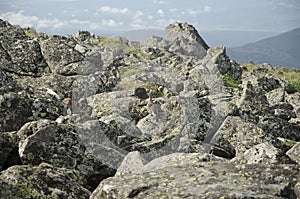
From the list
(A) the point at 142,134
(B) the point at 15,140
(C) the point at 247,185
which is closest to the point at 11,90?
(B) the point at 15,140

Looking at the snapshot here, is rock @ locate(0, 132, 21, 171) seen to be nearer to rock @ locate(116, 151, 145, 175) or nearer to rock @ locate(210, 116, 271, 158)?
rock @ locate(116, 151, 145, 175)

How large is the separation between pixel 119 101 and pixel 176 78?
13.7 meters

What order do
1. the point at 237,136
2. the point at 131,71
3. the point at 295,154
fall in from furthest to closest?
the point at 131,71
the point at 237,136
the point at 295,154

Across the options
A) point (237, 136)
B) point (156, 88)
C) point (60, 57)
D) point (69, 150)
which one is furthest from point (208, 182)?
point (60, 57)

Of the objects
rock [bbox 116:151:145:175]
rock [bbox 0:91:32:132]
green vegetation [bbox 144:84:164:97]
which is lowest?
rock [bbox 116:151:145:175]

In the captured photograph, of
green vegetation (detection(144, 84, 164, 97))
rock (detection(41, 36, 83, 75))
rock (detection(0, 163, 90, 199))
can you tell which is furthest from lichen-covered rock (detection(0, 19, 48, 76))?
rock (detection(0, 163, 90, 199))

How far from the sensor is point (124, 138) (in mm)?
16656

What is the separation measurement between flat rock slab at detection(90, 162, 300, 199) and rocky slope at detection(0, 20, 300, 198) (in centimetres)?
3

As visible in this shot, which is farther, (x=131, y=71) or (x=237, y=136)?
(x=131, y=71)

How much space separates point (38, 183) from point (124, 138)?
6.46 m

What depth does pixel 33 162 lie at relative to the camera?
13133 mm

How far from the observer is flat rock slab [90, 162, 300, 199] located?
9391 mm

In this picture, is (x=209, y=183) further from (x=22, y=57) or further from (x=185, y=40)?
(x=185, y=40)

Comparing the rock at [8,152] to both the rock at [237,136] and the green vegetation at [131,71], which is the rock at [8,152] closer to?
the rock at [237,136]
